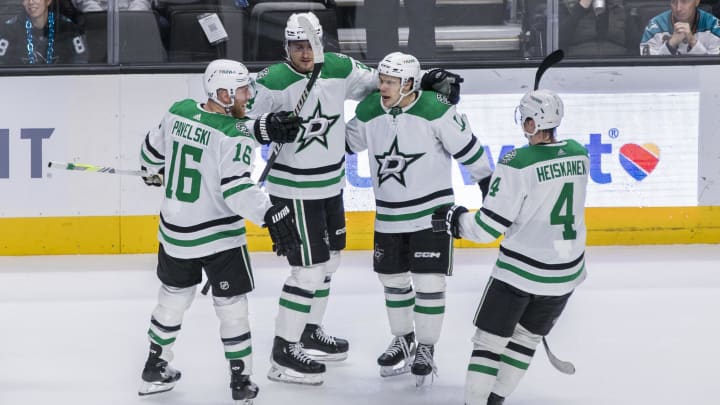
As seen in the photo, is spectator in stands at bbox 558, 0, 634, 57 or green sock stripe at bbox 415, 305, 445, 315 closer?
green sock stripe at bbox 415, 305, 445, 315

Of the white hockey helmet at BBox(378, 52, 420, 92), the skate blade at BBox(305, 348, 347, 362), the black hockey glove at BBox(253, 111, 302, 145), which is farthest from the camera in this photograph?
the skate blade at BBox(305, 348, 347, 362)

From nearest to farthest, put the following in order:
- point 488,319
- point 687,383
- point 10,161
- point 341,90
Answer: point 488,319, point 687,383, point 341,90, point 10,161

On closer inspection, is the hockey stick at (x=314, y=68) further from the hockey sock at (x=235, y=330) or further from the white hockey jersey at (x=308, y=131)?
the hockey sock at (x=235, y=330)

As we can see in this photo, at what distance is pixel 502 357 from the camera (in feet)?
12.7

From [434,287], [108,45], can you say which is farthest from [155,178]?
[108,45]

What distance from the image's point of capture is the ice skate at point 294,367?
170 inches

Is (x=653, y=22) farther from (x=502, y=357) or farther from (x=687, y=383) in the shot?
(x=502, y=357)

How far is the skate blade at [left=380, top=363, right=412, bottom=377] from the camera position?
442cm

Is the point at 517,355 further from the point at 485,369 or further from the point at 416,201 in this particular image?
the point at 416,201

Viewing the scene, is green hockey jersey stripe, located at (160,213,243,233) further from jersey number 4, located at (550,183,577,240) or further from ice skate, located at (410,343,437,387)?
jersey number 4, located at (550,183,577,240)

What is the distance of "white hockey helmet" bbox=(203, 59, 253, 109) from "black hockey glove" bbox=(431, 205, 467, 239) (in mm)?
791

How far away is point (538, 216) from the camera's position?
3.77 m

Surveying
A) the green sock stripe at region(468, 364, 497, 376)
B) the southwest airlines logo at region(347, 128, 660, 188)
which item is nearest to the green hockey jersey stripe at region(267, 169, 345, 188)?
the green sock stripe at region(468, 364, 497, 376)

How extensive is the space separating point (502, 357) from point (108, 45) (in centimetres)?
356
